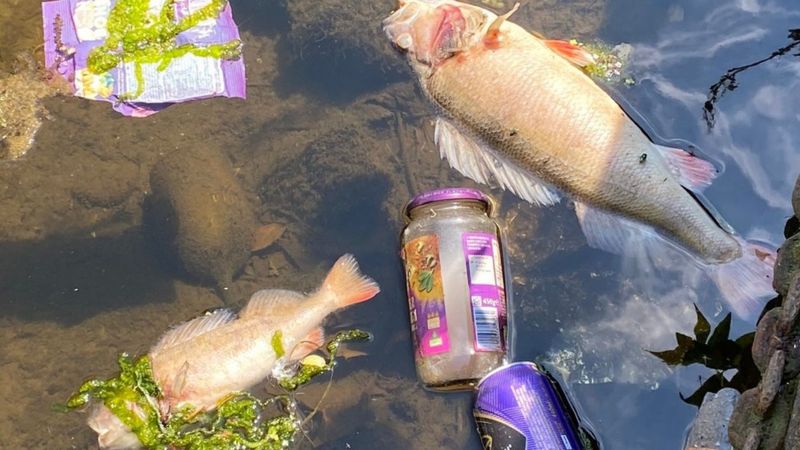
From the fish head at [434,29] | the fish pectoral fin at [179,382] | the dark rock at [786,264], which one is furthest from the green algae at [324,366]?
the dark rock at [786,264]

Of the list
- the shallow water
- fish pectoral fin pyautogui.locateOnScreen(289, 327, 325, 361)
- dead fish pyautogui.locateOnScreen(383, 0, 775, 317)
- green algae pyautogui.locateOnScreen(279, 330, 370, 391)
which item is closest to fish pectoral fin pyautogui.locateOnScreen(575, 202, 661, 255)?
dead fish pyautogui.locateOnScreen(383, 0, 775, 317)

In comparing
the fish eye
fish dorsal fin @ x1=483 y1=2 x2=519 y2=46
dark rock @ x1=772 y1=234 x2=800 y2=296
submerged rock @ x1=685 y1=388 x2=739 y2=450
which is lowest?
submerged rock @ x1=685 y1=388 x2=739 y2=450

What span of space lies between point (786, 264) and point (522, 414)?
116 centimetres

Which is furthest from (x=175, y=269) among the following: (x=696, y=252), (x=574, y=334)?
(x=696, y=252)

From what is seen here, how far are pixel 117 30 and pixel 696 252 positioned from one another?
3213mm

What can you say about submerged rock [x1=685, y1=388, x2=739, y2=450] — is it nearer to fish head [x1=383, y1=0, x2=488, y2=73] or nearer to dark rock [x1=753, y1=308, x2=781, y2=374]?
dark rock [x1=753, y1=308, x2=781, y2=374]

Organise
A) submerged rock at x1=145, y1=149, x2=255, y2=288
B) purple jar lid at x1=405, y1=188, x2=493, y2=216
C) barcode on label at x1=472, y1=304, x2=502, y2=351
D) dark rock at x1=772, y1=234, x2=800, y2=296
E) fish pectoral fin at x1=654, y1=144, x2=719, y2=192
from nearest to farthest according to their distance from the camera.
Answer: dark rock at x1=772, y1=234, x2=800, y2=296 → barcode on label at x1=472, y1=304, x2=502, y2=351 → purple jar lid at x1=405, y1=188, x2=493, y2=216 → fish pectoral fin at x1=654, y1=144, x2=719, y2=192 → submerged rock at x1=145, y1=149, x2=255, y2=288

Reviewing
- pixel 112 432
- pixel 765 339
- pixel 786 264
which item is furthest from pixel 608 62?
pixel 112 432

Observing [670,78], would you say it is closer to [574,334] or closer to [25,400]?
[574,334]

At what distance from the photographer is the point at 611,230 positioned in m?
3.36

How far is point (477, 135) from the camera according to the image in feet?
11.2

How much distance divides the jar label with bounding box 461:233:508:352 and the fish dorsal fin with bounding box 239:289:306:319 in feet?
3.01

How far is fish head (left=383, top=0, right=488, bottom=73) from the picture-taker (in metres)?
3.31

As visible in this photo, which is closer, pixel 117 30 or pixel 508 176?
pixel 508 176
